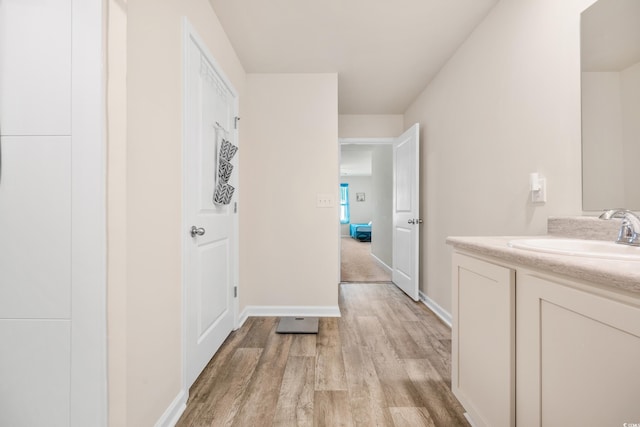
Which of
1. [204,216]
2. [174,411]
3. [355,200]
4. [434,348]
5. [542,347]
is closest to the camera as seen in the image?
[542,347]

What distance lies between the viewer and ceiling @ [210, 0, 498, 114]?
5.90 ft

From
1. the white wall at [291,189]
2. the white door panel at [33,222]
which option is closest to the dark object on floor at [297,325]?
the white wall at [291,189]

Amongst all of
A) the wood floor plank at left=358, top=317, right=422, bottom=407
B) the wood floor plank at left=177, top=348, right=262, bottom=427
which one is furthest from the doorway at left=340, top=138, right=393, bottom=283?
the wood floor plank at left=177, top=348, right=262, bottom=427

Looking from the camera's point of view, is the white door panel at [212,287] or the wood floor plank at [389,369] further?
the white door panel at [212,287]

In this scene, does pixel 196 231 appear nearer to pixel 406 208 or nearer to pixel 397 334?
pixel 397 334

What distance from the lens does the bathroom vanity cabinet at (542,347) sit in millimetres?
576

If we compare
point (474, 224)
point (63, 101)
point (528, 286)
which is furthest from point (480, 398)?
point (63, 101)

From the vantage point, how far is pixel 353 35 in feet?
6.82

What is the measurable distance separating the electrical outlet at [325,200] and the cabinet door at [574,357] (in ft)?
6.12

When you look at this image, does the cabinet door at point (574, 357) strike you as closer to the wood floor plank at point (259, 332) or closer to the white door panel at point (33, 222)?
the white door panel at point (33, 222)

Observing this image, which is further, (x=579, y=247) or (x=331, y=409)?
(x=331, y=409)

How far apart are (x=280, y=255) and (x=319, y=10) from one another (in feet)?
6.56

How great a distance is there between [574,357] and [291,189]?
2.25 meters

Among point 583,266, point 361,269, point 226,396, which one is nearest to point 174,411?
point 226,396
